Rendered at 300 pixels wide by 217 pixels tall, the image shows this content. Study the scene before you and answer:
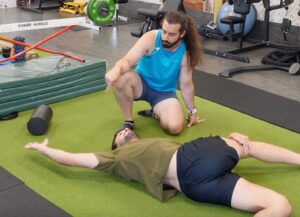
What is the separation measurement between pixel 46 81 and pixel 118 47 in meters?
2.22

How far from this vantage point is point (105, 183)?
2.53 meters

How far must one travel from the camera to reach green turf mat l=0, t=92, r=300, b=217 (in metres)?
2.31

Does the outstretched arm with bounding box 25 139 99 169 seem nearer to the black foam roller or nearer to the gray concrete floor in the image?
the black foam roller

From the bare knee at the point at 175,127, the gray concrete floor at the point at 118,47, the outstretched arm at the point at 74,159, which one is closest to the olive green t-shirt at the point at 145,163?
the outstretched arm at the point at 74,159

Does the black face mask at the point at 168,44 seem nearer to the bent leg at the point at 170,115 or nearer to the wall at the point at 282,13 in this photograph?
the bent leg at the point at 170,115

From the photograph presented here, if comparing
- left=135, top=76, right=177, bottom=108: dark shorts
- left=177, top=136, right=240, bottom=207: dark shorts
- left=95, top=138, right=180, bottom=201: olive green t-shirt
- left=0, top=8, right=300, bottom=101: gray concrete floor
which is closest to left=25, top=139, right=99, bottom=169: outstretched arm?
left=95, top=138, right=180, bottom=201: olive green t-shirt

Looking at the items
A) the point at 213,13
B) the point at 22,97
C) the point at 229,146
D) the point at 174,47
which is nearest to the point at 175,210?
the point at 229,146

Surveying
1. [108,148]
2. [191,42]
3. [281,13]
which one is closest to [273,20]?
[281,13]

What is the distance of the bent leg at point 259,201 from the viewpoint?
2.04 m

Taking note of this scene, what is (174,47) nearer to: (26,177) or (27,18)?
(26,177)

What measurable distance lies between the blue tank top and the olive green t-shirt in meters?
0.82

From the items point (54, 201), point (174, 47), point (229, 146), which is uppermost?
point (174, 47)

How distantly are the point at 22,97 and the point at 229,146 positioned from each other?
1837 mm

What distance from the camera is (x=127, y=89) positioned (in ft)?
10.3
